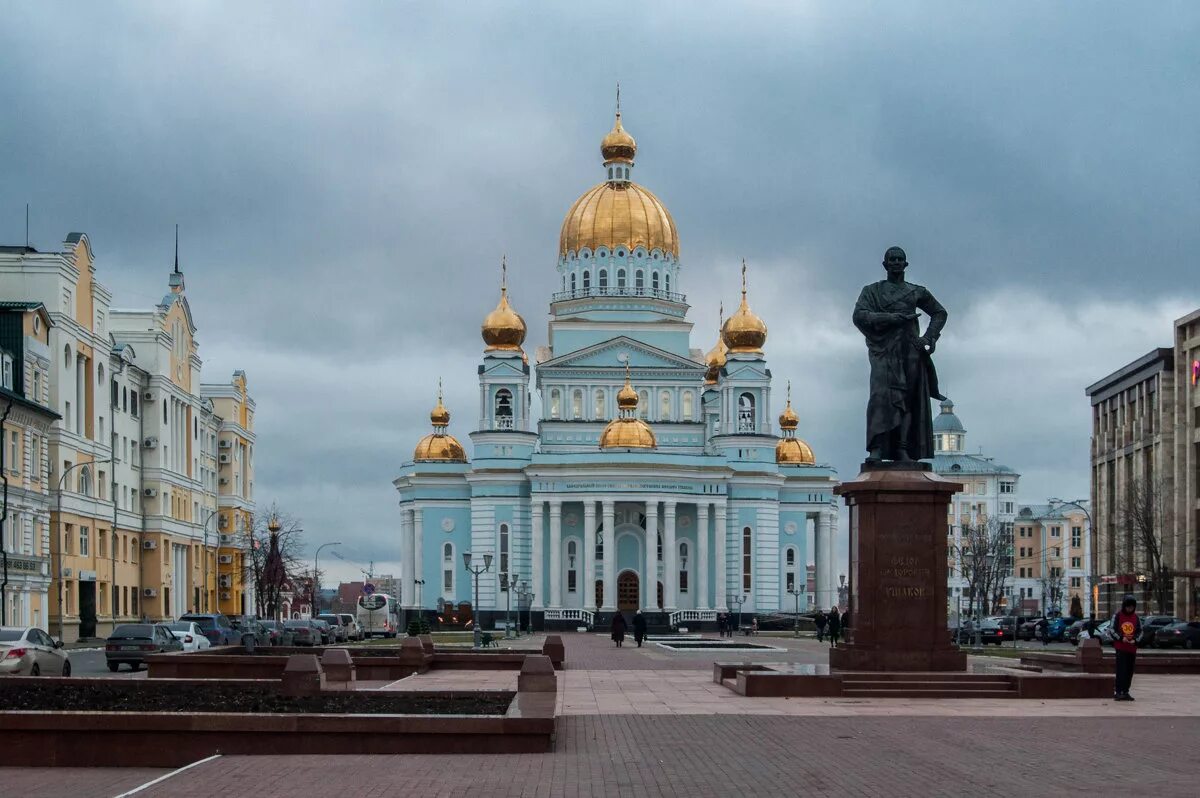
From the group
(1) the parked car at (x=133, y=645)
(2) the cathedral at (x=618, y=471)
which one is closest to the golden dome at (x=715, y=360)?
(2) the cathedral at (x=618, y=471)

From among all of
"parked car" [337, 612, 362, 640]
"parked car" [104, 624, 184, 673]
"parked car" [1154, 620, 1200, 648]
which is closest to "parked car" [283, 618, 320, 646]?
"parked car" [337, 612, 362, 640]

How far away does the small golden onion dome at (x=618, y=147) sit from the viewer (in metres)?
112

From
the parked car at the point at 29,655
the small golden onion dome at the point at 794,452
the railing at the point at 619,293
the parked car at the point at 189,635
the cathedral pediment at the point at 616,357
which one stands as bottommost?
the parked car at the point at 189,635

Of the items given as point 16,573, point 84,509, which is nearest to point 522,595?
point 84,509

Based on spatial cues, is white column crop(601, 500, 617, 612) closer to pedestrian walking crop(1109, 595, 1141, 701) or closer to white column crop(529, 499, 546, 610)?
white column crop(529, 499, 546, 610)

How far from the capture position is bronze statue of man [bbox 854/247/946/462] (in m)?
27.8

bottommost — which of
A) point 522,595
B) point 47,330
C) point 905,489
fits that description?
point 522,595

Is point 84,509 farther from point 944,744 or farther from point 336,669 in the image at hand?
point 944,744

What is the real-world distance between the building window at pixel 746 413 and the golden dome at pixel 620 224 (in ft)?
32.2

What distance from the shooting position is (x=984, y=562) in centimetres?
11381

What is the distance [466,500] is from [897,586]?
80.9 meters

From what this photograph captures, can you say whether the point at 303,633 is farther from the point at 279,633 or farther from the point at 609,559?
the point at 609,559

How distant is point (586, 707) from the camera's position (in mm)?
26906

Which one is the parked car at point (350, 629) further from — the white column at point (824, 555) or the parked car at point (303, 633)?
the white column at point (824, 555)
